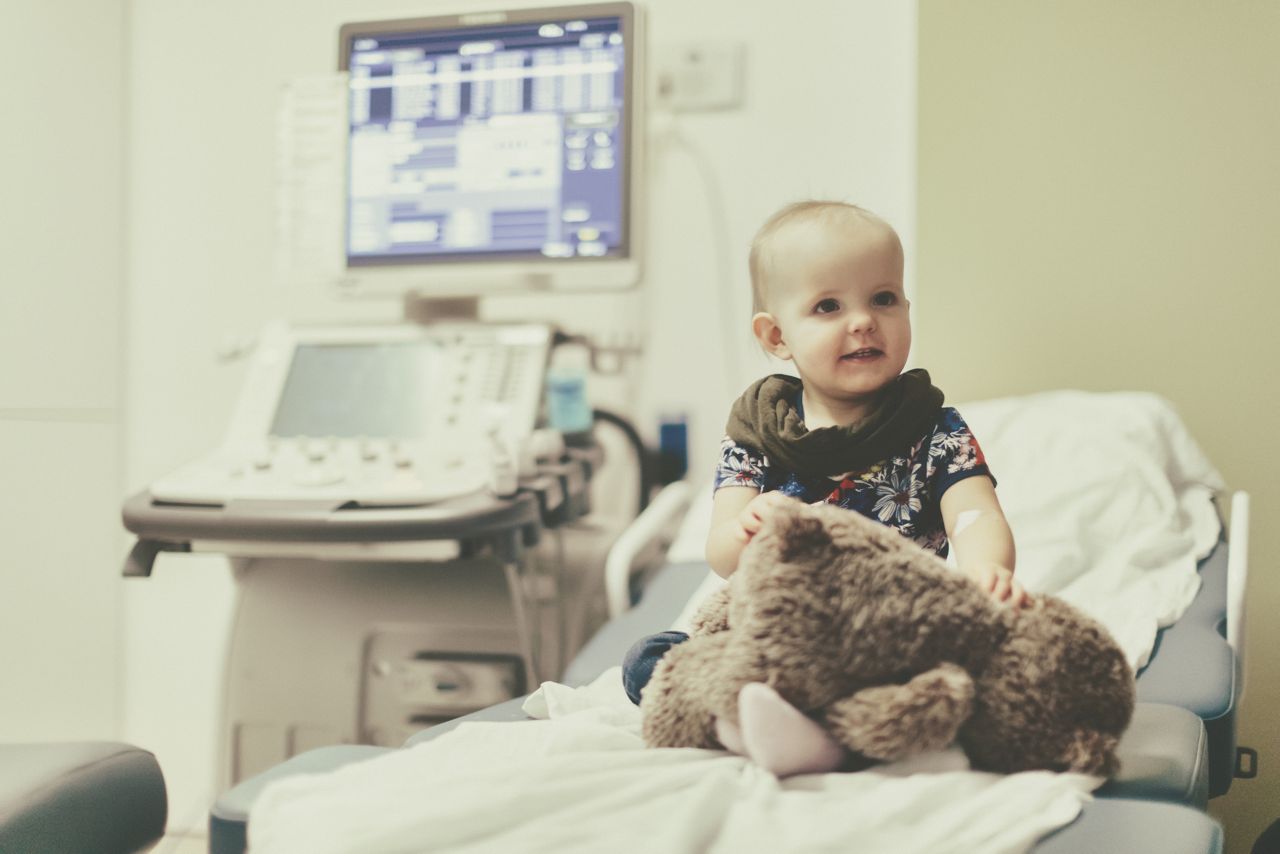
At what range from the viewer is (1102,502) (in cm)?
129

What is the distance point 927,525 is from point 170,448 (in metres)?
1.67

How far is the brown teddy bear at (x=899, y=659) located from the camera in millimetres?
595

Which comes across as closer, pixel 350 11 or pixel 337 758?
pixel 337 758

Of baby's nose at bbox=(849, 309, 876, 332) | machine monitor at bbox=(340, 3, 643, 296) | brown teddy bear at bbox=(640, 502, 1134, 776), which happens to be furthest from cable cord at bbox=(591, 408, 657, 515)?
brown teddy bear at bbox=(640, 502, 1134, 776)

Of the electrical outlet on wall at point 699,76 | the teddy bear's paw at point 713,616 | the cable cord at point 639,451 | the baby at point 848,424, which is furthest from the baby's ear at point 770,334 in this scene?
the electrical outlet on wall at point 699,76

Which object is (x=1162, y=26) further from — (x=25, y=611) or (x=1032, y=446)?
(x=25, y=611)

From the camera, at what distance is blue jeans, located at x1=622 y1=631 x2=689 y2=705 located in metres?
0.74

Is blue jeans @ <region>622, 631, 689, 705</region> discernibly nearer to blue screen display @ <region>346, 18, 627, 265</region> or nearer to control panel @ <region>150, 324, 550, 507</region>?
control panel @ <region>150, 324, 550, 507</region>

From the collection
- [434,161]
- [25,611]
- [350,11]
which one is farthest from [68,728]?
[350,11]

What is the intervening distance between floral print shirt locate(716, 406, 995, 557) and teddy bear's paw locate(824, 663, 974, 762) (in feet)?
0.71

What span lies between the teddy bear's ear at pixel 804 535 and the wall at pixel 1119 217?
1112 millimetres

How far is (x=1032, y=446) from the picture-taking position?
1372 mm

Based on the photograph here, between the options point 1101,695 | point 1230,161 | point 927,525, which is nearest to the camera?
point 1101,695

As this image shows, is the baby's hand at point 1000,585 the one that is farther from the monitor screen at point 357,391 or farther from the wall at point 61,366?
the wall at point 61,366
